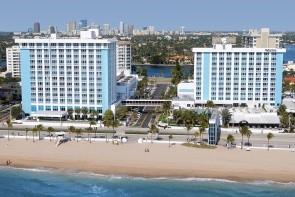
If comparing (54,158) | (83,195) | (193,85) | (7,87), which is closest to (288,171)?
(83,195)

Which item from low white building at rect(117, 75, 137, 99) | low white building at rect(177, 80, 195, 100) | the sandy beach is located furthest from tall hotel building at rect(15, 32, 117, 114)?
low white building at rect(177, 80, 195, 100)

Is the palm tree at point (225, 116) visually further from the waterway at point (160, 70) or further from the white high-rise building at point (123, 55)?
the waterway at point (160, 70)

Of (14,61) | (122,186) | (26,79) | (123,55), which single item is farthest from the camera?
(14,61)

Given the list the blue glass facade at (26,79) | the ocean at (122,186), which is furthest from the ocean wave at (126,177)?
the blue glass facade at (26,79)

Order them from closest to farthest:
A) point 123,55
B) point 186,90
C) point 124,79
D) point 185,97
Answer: point 185,97
point 186,90
point 124,79
point 123,55

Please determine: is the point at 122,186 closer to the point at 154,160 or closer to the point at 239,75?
the point at 154,160

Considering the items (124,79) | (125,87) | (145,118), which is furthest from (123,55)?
(145,118)
